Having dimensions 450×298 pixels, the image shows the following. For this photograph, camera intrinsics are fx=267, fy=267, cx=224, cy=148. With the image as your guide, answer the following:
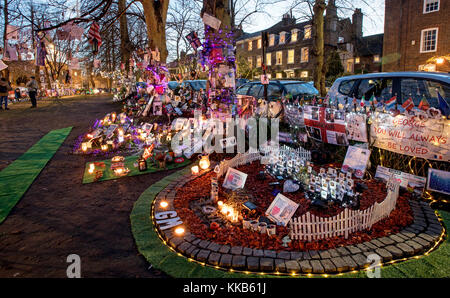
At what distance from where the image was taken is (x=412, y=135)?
171 inches

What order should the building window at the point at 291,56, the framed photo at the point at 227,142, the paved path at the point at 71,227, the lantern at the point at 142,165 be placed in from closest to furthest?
the paved path at the point at 71,227, the lantern at the point at 142,165, the framed photo at the point at 227,142, the building window at the point at 291,56

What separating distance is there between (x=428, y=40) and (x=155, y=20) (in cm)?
2040

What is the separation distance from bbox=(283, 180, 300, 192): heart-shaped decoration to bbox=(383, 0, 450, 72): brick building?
65.8 feet

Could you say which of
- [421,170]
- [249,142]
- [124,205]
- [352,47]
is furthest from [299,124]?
[352,47]

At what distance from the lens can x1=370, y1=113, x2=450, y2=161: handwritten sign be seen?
402cm

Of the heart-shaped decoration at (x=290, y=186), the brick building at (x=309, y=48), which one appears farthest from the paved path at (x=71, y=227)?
the brick building at (x=309, y=48)

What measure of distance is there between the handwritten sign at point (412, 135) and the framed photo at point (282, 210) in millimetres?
2477

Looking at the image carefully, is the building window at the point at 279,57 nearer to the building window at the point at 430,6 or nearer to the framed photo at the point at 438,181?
the building window at the point at 430,6

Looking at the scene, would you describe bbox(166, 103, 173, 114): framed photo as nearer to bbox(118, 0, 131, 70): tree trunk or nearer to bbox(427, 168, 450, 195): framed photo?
bbox(427, 168, 450, 195): framed photo

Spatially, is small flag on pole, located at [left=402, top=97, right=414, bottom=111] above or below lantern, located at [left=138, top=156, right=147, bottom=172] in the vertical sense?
above

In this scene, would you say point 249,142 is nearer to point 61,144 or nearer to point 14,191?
point 14,191

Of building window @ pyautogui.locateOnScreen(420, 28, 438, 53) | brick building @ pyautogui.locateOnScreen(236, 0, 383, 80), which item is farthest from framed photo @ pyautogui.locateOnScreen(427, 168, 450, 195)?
brick building @ pyautogui.locateOnScreen(236, 0, 383, 80)

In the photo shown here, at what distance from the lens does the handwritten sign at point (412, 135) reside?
4.02 m
